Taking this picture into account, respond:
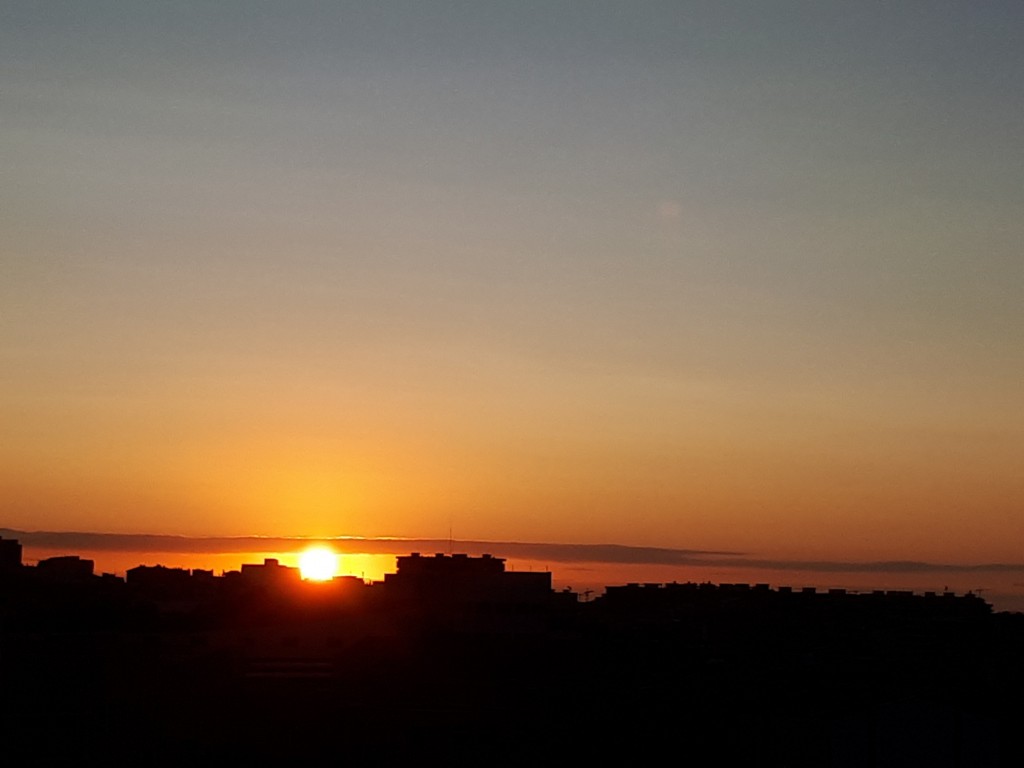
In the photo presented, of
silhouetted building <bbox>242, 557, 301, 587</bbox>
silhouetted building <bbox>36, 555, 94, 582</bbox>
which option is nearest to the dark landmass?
silhouetted building <bbox>36, 555, 94, 582</bbox>

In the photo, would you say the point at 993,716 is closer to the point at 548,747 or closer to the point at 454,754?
the point at 548,747

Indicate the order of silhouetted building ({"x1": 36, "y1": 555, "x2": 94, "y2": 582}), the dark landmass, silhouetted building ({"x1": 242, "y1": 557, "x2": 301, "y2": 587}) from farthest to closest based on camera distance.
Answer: silhouetted building ({"x1": 242, "y1": 557, "x2": 301, "y2": 587}), silhouetted building ({"x1": 36, "y1": 555, "x2": 94, "y2": 582}), the dark landmass

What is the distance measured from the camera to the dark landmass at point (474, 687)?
35.6 metres

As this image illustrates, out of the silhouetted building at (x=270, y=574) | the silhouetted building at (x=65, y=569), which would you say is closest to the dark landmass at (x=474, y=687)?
the silhouetted building at (x=65, y=569)

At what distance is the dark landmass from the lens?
35.6 meters

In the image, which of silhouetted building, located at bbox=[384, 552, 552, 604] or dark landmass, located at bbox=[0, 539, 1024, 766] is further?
silhouetted building, located at bbox=[384, 552, 552, 604]

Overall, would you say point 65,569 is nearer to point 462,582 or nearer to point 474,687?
point 462,582

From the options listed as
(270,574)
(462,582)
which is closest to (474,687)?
(462,582)

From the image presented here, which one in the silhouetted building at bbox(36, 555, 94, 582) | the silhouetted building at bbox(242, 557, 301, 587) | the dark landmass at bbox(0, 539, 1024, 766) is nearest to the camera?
the dark landmass at bbox(0, 539, 1024, 766)

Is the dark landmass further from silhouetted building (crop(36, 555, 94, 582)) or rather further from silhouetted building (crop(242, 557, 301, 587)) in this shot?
silhouetted building (crop(242, 557, 301, 587))

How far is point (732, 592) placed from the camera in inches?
4606

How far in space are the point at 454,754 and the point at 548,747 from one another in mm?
2757

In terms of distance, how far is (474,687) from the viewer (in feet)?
153

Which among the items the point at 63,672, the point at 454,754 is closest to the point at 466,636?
the point at 63,672
